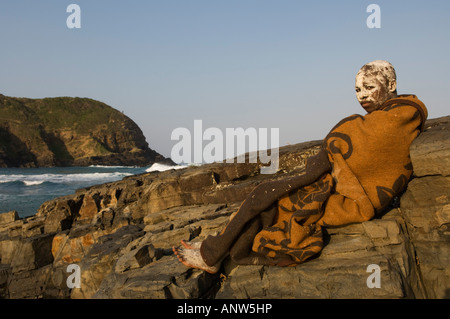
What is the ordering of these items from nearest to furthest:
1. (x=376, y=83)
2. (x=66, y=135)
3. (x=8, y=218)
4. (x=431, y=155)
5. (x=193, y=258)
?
1. (x=431, y=155)
2. (x=376, y=83)
3. (x=193, y=258)
4. (x=8, y=218)
5. (x=66, y=135)

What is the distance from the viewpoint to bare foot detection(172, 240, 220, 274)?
3352mm

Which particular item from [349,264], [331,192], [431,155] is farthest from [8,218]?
[431,155]

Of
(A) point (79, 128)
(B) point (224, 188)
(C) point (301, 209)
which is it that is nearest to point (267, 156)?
(B) point (224, 188)

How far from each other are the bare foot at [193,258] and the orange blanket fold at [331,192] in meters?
0.09

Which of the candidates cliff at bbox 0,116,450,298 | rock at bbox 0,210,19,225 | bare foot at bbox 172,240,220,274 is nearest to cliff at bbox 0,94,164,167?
rock at bbox 0,210,19,225

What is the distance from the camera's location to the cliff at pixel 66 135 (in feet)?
261

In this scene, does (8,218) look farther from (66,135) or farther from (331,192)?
(66,135)

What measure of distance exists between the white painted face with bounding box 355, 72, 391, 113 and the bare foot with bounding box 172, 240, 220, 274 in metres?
2.31

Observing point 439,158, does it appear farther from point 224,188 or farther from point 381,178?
point 224,188

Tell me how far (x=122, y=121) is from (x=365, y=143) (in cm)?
9941

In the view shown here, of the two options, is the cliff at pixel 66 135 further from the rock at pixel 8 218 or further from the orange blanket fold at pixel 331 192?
the orange blanket fold at pixel 331 192

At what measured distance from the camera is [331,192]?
3244 mm

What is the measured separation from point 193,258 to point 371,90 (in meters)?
2.53

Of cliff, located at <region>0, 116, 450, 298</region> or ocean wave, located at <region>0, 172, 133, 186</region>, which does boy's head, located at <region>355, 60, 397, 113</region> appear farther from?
ocean wave, located at <region>0, 172, 133, 186</region>
